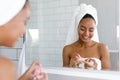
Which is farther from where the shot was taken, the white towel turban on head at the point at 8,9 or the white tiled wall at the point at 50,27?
the white tiled wall at the point at 50,27

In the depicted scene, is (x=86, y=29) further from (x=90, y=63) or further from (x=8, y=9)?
(x=8, y=9)

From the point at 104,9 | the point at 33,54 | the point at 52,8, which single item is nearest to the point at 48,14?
the point at 52,8

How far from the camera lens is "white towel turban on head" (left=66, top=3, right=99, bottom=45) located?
2.38ft

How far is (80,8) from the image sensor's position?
772 mm

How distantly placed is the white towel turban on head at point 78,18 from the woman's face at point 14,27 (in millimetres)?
352

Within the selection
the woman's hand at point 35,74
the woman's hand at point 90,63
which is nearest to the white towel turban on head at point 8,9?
the woman's hand at point 35,74

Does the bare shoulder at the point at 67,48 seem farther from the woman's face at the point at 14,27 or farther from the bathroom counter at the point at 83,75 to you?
the woman's face at the point at 14,27

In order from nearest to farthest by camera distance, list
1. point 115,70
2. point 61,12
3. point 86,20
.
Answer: point 115,70
point 86,20
point 61,12

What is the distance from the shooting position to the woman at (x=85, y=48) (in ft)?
2.22

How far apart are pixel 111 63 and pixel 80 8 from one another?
0.24 metres

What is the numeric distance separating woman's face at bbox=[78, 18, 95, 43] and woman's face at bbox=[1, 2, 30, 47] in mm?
341

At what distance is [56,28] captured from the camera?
34.9 inches

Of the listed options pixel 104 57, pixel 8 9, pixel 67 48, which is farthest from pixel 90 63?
pixel 8 9

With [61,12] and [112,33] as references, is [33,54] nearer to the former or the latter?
[61,12]
